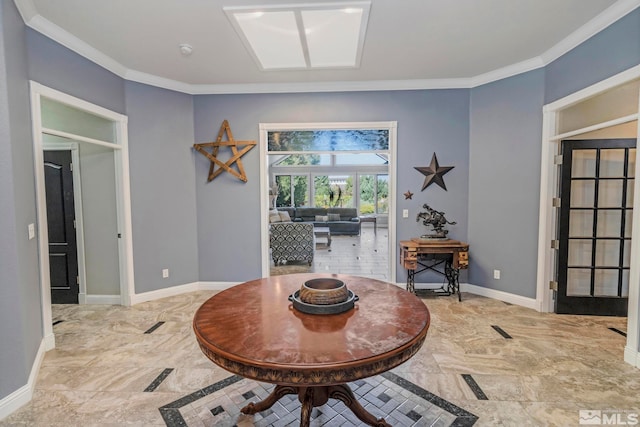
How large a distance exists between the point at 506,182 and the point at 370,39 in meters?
2.33

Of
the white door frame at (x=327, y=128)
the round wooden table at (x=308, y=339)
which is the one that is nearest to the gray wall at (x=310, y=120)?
the white door frame at (x=327, y=128)

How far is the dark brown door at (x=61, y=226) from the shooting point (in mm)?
3572

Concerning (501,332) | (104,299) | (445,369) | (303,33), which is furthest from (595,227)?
(104,299)

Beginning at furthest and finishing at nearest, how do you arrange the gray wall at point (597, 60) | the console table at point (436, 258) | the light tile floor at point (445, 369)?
the console table at point (436, 258), the gray wall at point (597, 60), the light tile floor at point (445, 369)

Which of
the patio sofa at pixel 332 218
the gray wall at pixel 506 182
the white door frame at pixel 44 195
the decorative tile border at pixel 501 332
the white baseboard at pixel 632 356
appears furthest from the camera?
the patio sofa at pixel 332 218

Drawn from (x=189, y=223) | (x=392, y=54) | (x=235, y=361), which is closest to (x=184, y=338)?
(x=189, y=223)

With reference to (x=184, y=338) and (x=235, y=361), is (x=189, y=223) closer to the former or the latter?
(x=184, y=338)

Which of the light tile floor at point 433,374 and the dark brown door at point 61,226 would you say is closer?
the light tile floor at point 433,374

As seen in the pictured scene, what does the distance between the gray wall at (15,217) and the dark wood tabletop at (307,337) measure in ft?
4.70

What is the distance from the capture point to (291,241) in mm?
5809

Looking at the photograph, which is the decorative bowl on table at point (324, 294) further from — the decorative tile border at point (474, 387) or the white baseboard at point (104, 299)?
the white baseboard at point (104, 299)

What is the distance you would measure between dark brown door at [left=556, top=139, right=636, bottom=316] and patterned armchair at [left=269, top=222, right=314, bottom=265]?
3819 millimetres

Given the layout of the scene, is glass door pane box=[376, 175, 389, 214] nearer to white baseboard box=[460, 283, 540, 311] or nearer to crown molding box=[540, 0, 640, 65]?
white baseboard box=[460, 283, 540, 311]

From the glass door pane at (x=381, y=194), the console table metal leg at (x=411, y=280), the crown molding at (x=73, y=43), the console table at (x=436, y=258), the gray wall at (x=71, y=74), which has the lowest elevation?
the console table metal leg at (x=411, y=280)
